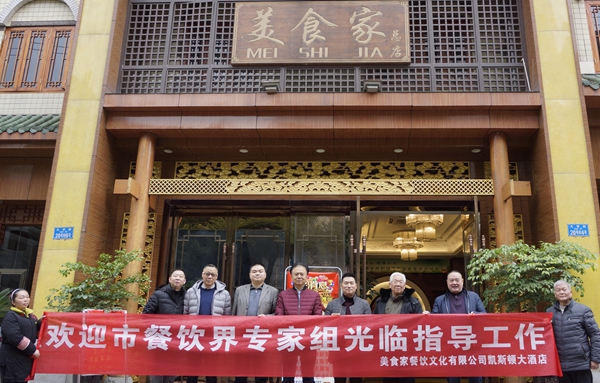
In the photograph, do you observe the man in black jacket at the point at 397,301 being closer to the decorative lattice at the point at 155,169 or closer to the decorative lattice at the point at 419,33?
the decorative lattice at the point at 419,33

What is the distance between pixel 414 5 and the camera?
7578 mm

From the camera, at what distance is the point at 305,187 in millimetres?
7242

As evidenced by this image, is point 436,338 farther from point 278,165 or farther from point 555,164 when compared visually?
point 278,165

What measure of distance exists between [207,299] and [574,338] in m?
3.24

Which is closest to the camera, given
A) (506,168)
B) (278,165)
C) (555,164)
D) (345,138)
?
(555,164)

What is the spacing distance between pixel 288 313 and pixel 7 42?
6.93 m

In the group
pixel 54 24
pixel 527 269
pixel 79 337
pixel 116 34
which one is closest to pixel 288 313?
pixel 79 337

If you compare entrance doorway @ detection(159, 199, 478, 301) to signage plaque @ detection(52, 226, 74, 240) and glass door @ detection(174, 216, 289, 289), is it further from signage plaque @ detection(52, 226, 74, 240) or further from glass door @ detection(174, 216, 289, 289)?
signage plaque @ detection(52, 226, 74, 240)

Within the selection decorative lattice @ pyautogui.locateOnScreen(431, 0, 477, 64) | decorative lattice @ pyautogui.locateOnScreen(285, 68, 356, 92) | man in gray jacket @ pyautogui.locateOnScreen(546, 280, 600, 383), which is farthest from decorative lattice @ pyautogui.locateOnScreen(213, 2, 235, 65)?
man in gray jacket @ pyautogui.locateOnScreen(546, 280, 600, 383)

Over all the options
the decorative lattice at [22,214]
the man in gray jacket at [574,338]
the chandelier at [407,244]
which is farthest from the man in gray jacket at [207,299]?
the chandelier at [407,244]

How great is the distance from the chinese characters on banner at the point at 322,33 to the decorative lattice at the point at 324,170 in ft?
5.19

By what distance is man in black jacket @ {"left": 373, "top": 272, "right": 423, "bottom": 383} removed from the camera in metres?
4.75

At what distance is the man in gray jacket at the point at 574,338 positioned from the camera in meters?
4.39

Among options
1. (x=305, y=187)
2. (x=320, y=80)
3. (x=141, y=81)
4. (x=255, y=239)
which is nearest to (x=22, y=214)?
(x=141, y=81)
